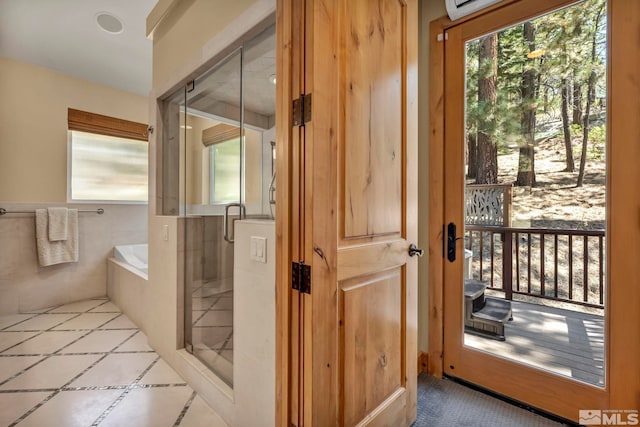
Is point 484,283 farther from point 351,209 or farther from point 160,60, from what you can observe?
point 160,60

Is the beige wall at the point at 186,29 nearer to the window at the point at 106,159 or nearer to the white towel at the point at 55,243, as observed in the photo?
the window at the point at 106,159

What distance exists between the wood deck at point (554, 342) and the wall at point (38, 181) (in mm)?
4118

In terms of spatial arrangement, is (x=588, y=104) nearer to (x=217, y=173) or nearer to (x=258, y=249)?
(x=258, y=249)

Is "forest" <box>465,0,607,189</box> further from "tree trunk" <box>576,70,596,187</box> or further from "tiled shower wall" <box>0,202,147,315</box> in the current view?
"tiled shower wall" <box>0,202,147,315</box>

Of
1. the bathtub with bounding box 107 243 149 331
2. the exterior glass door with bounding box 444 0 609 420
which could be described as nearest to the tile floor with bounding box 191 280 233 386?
the bathtub with bounding box 107 243 149 331

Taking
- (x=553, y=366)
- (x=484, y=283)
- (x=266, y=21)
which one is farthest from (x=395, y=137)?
(x=553, y=366)

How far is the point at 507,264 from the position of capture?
1.92m

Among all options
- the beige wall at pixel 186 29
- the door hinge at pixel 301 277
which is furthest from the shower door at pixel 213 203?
the door hinge at pixel 301 277

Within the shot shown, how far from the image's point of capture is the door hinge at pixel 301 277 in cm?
105

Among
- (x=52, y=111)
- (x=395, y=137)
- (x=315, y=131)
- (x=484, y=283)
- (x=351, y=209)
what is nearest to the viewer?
(x=315, y=131)

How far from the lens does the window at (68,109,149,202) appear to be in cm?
340

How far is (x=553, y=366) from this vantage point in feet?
5.30

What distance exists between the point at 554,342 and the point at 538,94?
4.88 ft

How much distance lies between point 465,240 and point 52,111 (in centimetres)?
434
